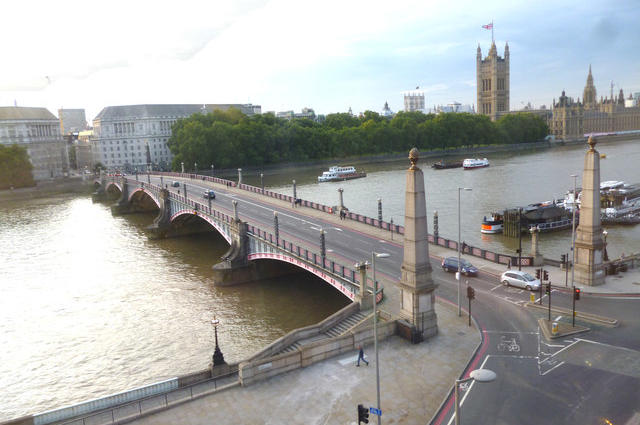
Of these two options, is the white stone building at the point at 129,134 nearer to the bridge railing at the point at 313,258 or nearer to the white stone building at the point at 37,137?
the white stone building at the point at 37,137

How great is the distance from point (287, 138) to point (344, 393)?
138 m

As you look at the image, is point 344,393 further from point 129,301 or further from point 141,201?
point 141,201

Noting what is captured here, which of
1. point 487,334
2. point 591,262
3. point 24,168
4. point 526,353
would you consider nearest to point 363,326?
point 487,334

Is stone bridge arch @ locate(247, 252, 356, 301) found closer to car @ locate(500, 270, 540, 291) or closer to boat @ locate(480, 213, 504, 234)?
car @ locate(500, 270, 540, 291)

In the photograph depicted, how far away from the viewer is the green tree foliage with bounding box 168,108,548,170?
141 m

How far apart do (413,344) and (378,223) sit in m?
25.8

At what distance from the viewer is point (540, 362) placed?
22719 mm

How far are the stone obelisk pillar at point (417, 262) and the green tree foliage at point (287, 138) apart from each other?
390 ft

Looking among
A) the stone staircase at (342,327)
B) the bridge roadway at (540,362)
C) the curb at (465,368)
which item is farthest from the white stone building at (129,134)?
the curb at (465,368)

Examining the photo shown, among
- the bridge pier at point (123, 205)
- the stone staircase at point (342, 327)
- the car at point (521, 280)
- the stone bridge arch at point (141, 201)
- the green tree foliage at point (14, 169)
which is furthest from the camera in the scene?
the green tree foliage at point (14, 169)

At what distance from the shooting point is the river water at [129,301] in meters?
32.0

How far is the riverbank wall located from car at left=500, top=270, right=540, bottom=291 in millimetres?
126995

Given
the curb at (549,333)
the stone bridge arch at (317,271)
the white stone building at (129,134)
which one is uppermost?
the white stone building at (129,134)

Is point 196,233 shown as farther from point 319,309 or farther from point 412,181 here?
point 412,181
